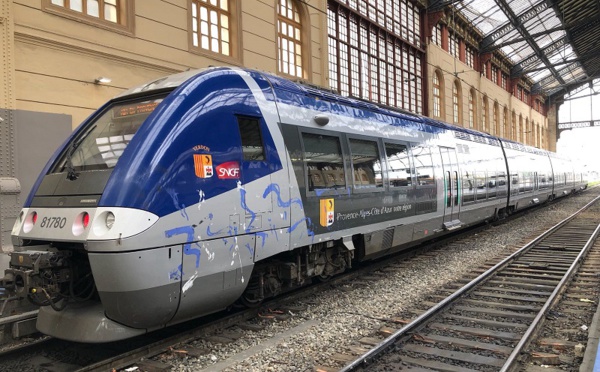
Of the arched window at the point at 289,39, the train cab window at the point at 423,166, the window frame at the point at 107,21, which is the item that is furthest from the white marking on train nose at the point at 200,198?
the arched window at the point at 289,39

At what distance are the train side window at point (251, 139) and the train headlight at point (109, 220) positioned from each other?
1.63m

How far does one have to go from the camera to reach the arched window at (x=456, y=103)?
30998mm

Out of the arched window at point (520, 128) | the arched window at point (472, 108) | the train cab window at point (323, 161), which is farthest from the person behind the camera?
the arched window at point (520, 128)

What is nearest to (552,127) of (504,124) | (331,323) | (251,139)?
(504,124)

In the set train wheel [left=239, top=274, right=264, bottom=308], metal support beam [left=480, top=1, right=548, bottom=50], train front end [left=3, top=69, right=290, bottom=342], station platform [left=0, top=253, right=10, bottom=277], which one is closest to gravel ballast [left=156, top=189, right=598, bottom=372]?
train wheel [left=239, top=274, right=264, bottom=308]

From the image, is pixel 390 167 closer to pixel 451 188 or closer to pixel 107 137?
pixel 451 188

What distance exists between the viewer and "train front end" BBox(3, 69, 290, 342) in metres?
4.14

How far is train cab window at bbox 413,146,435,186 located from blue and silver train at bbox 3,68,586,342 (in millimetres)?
1969

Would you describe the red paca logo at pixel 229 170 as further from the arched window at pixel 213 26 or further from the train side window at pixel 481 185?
the train side window at pixel 481 185

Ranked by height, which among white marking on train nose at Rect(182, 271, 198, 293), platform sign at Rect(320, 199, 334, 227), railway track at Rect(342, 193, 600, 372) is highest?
platform sign at Rect(320, 199, 334, 227)

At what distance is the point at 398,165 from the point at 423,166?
1292 mm

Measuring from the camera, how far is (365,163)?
7.56 m

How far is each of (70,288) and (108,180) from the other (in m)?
1.18

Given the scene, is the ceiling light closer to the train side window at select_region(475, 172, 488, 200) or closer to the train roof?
the train roof
